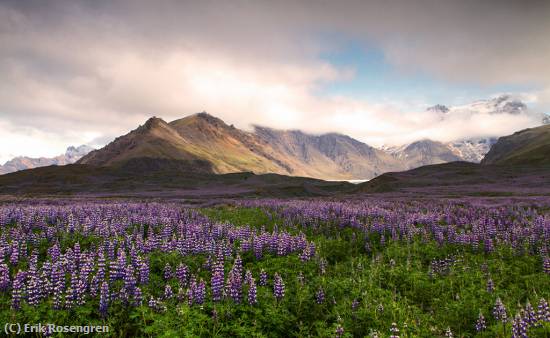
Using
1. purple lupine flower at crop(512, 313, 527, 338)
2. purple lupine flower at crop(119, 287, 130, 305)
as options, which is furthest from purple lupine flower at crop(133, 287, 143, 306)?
purple lupine flower at crop(512, 313, 527, 338)

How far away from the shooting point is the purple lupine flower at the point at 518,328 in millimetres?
5930

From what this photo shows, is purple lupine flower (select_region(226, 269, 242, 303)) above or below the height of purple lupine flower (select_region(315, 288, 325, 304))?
above

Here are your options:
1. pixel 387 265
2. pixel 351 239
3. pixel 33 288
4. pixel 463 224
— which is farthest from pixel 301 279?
pixel 463 224

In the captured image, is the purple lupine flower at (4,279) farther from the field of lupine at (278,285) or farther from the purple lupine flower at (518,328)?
the purple lupine flower at (518,328)

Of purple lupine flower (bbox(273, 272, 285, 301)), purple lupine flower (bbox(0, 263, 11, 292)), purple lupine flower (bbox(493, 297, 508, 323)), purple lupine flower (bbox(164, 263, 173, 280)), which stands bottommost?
purple lupine flower (bbox(493, 297, 508, 323))

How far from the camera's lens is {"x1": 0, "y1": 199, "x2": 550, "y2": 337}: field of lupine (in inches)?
269

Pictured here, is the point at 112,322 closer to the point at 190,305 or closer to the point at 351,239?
the point at 190,305

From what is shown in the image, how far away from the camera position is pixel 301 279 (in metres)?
9.06

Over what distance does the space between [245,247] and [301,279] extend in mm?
3575

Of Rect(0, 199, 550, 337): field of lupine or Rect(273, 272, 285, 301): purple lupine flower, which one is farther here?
Rect(273, 272, 285, 301): purple lupine flower

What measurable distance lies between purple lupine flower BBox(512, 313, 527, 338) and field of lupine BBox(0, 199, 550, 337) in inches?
1.4

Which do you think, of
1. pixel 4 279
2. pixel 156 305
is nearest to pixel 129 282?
pixel 156 305

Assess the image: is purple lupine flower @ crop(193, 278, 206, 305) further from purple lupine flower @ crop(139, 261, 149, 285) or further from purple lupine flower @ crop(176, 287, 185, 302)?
purple lupine flower @ crop(139, 261, 149, 285)

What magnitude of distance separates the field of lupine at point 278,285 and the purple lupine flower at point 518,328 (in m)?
0.04
